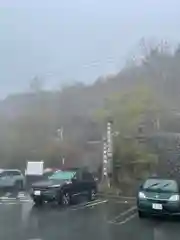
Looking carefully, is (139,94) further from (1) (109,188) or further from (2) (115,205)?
(2) (115,205)

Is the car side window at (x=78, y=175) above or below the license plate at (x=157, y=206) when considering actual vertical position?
above

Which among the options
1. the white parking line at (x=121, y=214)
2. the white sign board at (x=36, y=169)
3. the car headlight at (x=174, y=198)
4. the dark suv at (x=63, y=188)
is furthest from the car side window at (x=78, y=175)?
the white sign board at (x=36, y=169)

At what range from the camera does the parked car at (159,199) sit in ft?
41.7

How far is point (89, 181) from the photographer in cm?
1797

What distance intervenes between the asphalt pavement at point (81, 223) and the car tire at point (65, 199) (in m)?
0.32

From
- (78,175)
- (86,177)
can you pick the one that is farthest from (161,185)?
(86,177)

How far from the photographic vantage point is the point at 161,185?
13.4 metres

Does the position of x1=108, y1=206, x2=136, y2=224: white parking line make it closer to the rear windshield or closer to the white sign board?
the rear windshield

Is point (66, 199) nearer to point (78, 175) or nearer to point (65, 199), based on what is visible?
point (65, 199)

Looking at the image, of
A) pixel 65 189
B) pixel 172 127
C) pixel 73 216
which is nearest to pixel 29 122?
pixel 172 127

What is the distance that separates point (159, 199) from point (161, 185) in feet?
2.39

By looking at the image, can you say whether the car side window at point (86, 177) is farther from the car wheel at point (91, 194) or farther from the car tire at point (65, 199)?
the car tire at point (65, 199)

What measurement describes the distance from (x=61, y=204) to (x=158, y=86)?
45.8 ft

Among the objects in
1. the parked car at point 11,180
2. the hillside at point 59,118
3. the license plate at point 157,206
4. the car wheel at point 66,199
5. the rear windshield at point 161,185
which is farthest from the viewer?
the hillside at point 59,118
